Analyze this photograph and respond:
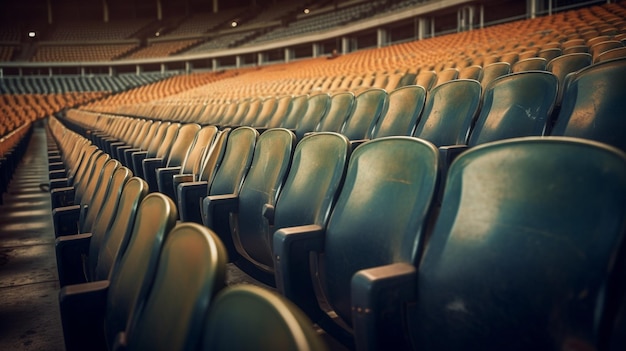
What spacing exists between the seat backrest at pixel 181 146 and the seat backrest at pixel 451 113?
0.77 metres

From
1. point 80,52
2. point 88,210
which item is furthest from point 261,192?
point 80,52

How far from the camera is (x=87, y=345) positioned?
629 millimetres

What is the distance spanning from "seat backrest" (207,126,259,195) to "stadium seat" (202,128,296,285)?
0.02 meters

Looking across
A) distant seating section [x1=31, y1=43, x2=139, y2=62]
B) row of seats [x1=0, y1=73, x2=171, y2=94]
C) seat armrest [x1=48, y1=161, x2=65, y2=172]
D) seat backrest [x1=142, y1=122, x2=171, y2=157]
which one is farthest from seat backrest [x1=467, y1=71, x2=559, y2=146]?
distant seating section [x1=31, y1=43, x2=139, y2=62]

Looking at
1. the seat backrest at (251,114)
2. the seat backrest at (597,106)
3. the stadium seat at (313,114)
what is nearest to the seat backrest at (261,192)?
the seat backrest at (597,106)

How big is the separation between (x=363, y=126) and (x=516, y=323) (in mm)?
1194

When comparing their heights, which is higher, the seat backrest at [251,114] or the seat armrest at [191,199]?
the seat backrest at [251,114]

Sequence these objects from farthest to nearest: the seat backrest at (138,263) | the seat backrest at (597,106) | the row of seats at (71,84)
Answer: the row of seats at (71,84) → the seat backrest at (597,106) → the seat backrest at (138,263)

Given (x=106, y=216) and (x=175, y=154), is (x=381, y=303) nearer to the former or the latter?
(x=106, y=216)

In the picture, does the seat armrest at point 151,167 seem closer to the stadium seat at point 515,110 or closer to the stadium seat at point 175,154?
the stadium seat at point 175,154

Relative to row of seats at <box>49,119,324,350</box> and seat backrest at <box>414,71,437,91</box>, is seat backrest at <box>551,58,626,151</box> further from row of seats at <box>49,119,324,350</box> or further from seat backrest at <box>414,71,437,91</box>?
seat backrest at <box>414,71,437,91</box>

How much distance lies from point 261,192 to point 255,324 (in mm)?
672

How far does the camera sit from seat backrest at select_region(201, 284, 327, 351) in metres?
0.28

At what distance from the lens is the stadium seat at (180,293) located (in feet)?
1.21
